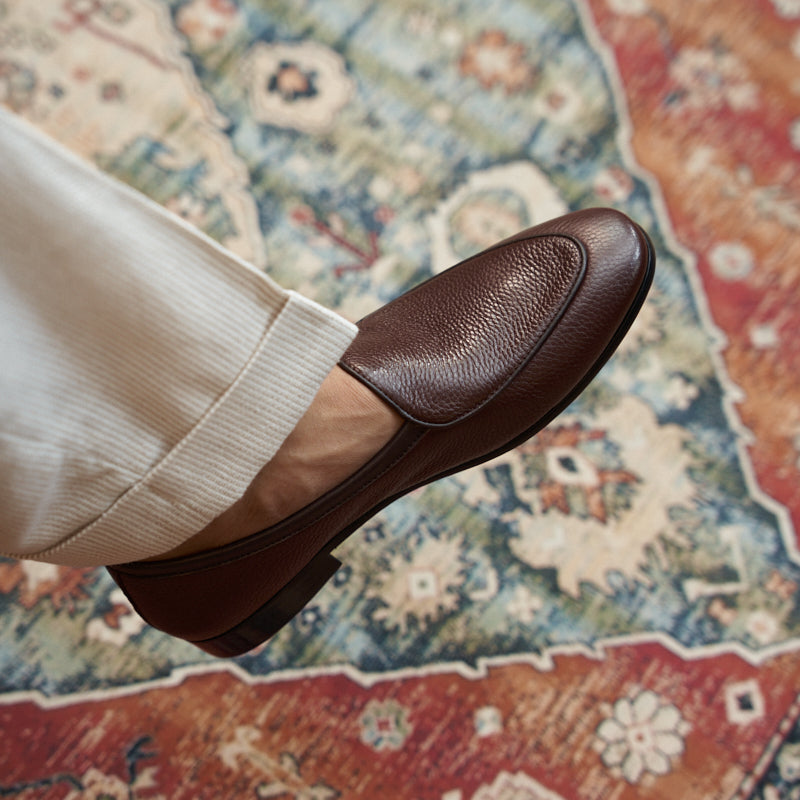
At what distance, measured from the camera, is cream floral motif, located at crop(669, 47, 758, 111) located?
957mm

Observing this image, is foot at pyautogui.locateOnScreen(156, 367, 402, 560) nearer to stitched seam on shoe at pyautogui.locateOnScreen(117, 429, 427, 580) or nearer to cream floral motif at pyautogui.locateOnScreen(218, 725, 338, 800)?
stitched seam on shoe at pyautogui.locateOnScreen(117, 429, 427, 580)

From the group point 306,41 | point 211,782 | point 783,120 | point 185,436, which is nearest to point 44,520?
point 185,436

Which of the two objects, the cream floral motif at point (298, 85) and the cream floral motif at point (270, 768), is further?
the cream floral motif at point (298, 85)

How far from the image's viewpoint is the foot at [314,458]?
508 mm

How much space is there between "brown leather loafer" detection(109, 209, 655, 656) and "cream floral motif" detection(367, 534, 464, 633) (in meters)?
0.16

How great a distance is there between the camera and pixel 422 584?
803 millimetres

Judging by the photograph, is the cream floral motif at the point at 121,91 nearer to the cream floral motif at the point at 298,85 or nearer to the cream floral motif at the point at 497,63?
the cream floral motif at the point at 298,85

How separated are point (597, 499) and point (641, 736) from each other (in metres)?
0.26

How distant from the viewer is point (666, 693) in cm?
78

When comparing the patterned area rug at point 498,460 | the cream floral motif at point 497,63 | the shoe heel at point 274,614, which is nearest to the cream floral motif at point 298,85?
the patterned area rug at point 498,460

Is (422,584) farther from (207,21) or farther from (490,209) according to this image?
(207,21)

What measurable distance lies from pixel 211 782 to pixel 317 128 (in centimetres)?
79

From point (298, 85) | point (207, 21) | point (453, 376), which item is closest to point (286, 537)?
point (453, 376)

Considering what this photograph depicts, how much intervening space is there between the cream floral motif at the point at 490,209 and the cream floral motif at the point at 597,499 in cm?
25
